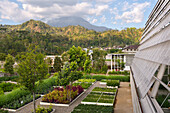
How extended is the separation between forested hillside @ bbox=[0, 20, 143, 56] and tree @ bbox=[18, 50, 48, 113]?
3.52 ft

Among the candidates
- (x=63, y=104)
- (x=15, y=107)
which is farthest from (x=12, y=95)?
(x=63, y=104)

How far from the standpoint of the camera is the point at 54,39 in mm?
87438

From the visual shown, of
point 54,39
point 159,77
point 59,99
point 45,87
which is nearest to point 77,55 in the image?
point 45,87

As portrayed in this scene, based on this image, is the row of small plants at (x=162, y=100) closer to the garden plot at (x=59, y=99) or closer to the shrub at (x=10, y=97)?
the garden plot at (x=59, y=99)

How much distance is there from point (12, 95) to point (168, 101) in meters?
14.3

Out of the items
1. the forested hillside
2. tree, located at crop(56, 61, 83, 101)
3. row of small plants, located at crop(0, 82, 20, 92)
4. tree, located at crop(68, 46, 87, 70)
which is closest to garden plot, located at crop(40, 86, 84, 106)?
tree, located at crop(56, 61, 83, 101)

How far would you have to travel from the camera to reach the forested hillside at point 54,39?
57316mm

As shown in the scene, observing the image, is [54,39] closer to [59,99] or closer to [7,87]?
[7,87]

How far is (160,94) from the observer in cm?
307

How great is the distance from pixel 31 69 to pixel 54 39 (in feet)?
261

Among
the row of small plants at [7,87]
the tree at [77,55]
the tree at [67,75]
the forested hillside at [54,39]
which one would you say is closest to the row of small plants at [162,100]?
the forested hillside at [54,39]

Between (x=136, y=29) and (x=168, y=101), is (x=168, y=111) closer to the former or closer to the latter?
(x=168, y=101)

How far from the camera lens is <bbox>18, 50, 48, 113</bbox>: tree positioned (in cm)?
953

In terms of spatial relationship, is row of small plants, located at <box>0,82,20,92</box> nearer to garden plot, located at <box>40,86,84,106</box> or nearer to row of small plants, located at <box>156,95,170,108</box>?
garden plot, located at <box>40,86,84,106</box>
